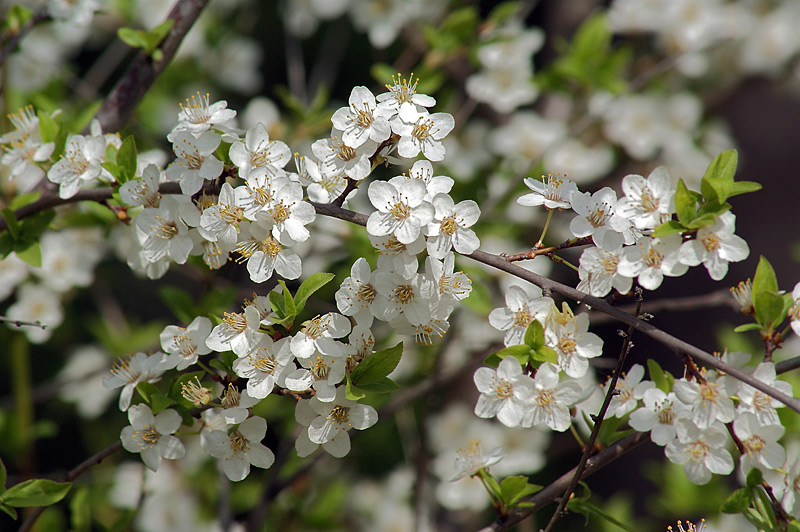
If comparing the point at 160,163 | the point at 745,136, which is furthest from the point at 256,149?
the point at 745,136

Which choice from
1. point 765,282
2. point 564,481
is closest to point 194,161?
point 564,481

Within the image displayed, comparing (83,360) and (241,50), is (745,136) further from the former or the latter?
(83,360)

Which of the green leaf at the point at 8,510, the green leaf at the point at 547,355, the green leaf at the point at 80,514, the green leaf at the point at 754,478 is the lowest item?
the green leaf at the point at 80,514

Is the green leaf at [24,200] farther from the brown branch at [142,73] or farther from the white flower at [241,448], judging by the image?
the white flower at [241,448]

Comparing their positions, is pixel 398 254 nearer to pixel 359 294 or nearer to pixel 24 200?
pixel 359 294

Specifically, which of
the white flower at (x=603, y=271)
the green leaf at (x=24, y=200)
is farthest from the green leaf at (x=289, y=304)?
the green leaf at (x=24, y=200)
